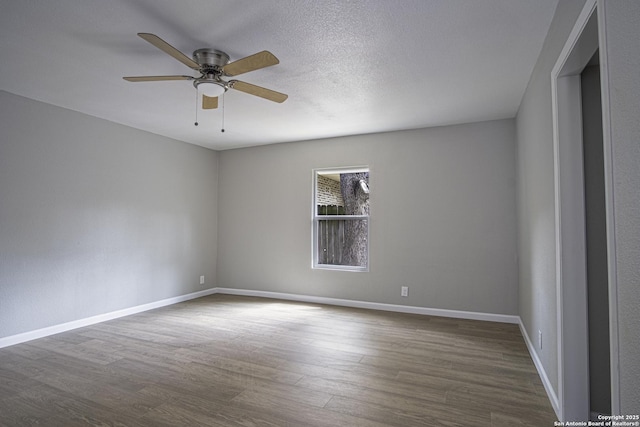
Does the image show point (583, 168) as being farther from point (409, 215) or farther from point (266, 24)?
point (409, 215)

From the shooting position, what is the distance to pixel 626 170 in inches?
40.3

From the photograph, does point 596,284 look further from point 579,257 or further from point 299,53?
point 299,53

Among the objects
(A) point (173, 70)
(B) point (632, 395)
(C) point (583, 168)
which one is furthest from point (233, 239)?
(B) point (632, 395)

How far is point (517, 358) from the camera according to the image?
291cm

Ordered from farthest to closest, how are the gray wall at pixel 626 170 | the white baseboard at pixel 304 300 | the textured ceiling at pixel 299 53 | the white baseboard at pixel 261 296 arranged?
the white baseboard at pixel 261 296 < the white baseboard at pixel 304 300 < the textured ceiling at pixel 299 53 < the gray wall at pixel 626 170

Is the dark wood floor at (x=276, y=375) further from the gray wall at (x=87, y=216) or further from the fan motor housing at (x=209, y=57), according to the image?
the fan motor housing at (x=209, y=57)

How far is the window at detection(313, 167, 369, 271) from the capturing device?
4863 millimetres

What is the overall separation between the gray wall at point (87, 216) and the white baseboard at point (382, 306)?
0.94m

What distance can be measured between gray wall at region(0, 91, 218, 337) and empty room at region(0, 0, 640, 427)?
0.9 inches

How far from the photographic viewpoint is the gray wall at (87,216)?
3.34m

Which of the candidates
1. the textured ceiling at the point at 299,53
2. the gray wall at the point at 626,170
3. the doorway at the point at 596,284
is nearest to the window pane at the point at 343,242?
the textured ceiling at the point at 299,53

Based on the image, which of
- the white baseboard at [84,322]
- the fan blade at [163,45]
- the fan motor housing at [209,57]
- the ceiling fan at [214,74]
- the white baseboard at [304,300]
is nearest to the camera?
the fan blade at [163,45]

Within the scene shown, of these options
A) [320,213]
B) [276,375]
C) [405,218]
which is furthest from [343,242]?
[276,375]

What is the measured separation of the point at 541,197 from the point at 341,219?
2.91 metres
